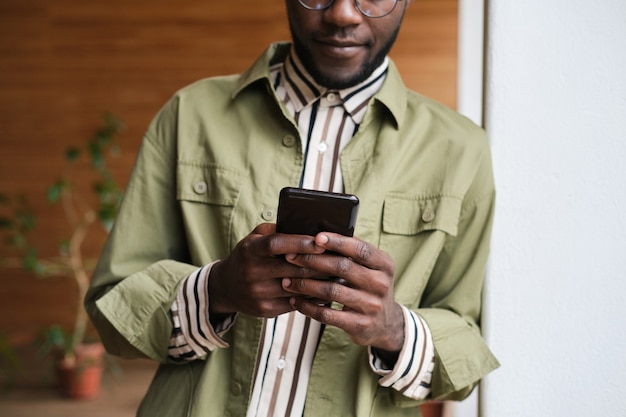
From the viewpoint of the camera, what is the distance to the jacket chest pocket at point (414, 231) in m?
1.38

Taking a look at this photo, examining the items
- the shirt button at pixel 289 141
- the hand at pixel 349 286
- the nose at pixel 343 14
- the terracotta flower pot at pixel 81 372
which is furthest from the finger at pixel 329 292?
the terracotta flower pot at pixel 81 372

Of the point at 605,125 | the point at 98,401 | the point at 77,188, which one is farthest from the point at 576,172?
the point at 77,188

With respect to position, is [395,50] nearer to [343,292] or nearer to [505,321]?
[505,321]

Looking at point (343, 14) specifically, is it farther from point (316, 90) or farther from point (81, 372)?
point (81, 372)

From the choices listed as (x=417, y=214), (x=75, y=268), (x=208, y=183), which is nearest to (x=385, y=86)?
(x=417, y=214)

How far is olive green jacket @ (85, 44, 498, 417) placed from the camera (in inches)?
52.7

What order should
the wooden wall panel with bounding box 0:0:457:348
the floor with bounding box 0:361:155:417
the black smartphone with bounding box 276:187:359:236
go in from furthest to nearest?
the wooden wall panel with bounding box 0:0:457:348 < the floor with bounding box 0:361:155:417 < the black smartphone with bounding box 276:187:359:236

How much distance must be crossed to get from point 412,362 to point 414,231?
0.76 ft

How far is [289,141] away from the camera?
1412 mm

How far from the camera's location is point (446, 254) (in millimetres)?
1436

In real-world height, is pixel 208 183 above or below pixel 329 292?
above

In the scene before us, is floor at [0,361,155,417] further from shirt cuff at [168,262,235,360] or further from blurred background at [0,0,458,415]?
shirt cuff at [168,262,235,360]

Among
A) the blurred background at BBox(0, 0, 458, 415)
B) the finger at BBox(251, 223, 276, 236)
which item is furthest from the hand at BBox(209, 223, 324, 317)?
the blurred background at BBox(0, 0, 458, 415)

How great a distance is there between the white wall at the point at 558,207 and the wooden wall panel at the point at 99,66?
3894 mm
